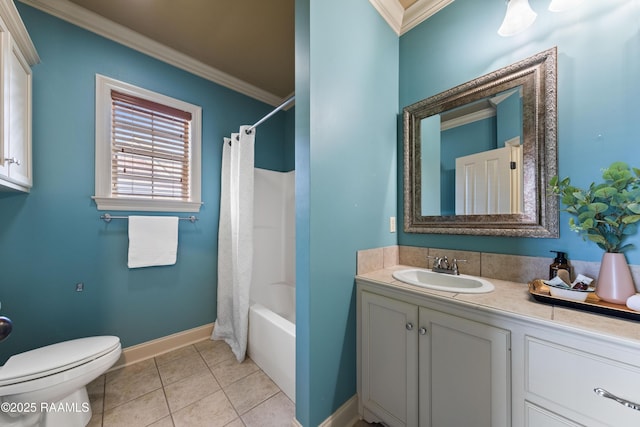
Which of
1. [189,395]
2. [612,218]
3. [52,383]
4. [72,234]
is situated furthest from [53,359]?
[612,218]

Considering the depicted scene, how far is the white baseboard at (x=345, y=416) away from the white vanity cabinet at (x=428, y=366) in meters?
0.05

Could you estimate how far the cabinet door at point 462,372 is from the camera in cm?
83

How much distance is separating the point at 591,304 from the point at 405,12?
202 cm

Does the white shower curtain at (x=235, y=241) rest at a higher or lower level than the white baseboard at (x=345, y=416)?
higher

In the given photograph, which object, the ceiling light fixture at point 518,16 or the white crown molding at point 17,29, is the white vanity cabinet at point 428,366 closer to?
the ceiling light fixture at point 518,16

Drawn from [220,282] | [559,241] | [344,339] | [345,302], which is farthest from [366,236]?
[220,282]

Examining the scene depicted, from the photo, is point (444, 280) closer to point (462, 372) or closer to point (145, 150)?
point (462, 372)

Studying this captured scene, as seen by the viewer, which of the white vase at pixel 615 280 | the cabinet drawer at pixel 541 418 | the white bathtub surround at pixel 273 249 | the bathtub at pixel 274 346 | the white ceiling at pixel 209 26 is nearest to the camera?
the cabinet drawer at pixel 541 418

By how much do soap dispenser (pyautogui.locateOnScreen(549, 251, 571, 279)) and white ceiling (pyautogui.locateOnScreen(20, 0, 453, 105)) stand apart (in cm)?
168

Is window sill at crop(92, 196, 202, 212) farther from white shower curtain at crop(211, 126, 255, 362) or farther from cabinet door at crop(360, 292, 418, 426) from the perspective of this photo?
cabinet door at crop(360, 292, 418, 426)

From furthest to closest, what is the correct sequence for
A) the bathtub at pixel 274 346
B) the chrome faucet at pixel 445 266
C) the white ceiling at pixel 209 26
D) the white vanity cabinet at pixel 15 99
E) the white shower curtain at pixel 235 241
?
the white shower curtain at pixel 235 241 → the white ceiling at pixel 209 26 → the bathtub at pixel 274 346 → the chrome faucet at pixel 445 266 → the white vanity cabinet at pixel 15 99

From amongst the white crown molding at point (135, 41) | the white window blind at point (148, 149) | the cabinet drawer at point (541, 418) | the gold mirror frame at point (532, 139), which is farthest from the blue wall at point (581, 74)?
the white window blind at point (148, 149)

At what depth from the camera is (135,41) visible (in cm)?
179

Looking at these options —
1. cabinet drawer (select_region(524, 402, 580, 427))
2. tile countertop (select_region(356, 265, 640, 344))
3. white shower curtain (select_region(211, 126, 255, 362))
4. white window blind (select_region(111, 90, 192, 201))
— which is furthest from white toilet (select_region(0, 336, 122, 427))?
cabinet drawer (select_region(524, 402, 580, 427))
